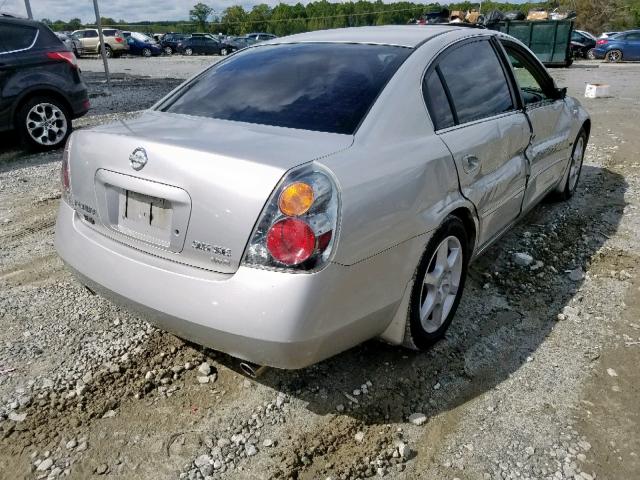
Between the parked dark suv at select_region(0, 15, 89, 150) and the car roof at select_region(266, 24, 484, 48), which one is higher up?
the car roof at select_region(266, 24, 484, 48)

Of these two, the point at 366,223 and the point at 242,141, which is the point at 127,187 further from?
the point at 366,223

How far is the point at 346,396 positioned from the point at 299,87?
1.50m

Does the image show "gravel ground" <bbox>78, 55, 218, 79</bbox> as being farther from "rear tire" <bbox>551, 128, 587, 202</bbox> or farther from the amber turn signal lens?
the amber turn signal lens

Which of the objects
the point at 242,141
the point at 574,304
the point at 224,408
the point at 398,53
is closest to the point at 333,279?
the point at 242,141

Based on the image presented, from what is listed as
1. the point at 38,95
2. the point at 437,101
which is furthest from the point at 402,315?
the point at 38,95

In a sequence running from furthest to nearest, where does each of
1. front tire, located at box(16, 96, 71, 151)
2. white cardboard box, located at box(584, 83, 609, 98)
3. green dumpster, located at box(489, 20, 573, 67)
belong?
green dumpster, located at box(489, 20, 573, 67)
white cardboard box, located at box(584, 83, 609, 98)
front tire, located at box(16, 96, 71, 151)

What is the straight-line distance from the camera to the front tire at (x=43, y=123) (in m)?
6.65

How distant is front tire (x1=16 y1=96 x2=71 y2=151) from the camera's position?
6.65m

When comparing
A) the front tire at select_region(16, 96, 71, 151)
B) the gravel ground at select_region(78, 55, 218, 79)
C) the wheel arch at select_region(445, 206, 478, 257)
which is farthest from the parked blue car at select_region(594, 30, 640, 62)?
the wheel arch at select_region(445, 206, 478, 257)

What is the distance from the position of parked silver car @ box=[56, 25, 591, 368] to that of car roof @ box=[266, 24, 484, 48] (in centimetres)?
2

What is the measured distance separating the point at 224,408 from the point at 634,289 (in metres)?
2.80

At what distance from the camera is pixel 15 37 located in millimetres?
6691

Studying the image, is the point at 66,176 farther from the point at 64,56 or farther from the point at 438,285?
the point at 64,56

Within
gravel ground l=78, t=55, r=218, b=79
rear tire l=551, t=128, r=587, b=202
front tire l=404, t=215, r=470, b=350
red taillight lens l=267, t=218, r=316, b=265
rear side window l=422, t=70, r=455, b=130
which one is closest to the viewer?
red taillight lens l=267, t=218, r=316, b=265
